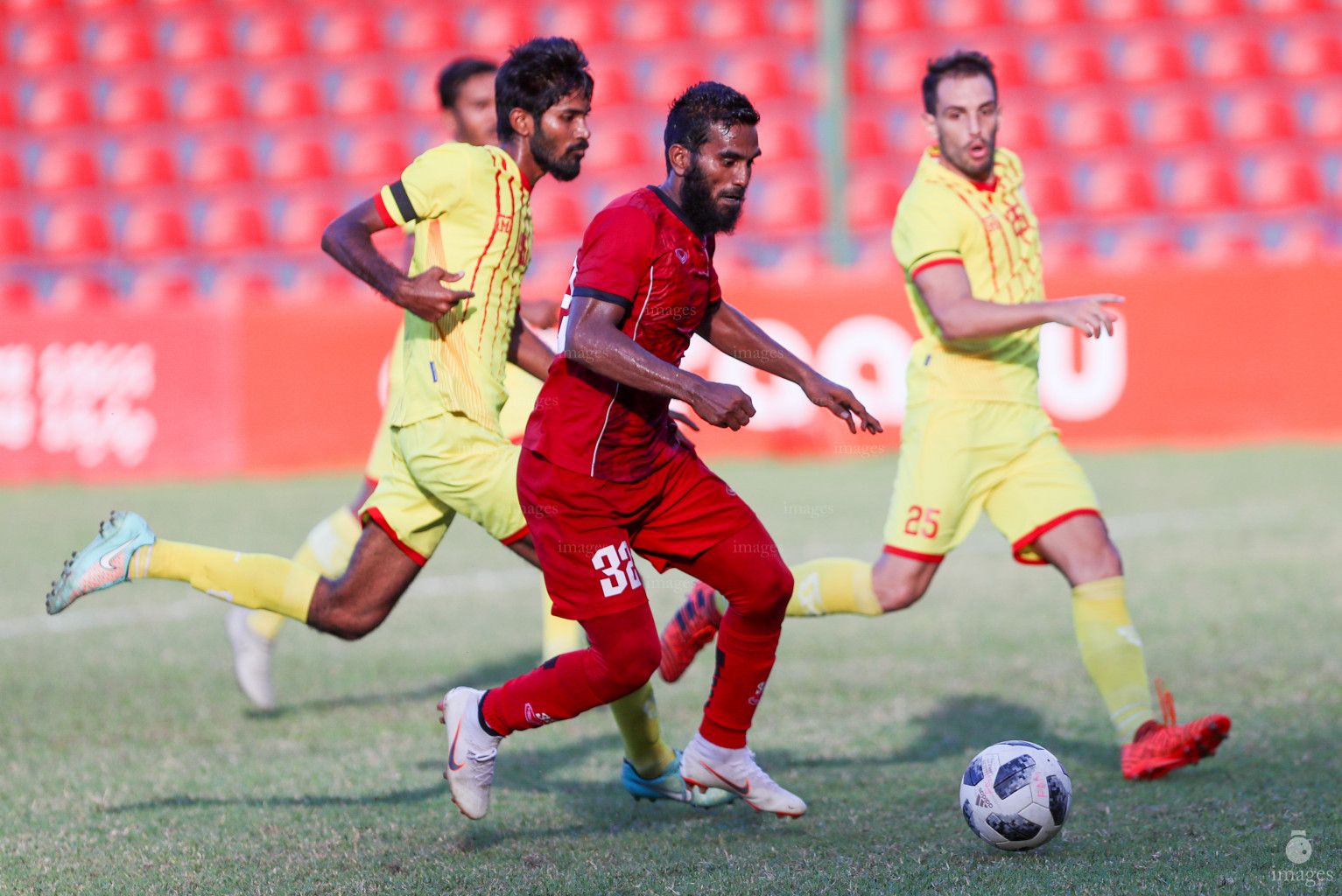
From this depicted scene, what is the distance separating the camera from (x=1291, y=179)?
14344 millimetres

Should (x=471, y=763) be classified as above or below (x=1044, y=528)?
below

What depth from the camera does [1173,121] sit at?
581 inches

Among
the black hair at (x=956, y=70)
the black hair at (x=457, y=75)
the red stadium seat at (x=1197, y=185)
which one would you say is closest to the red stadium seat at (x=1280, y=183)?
the red stadium seat at (x=1197, y=185)

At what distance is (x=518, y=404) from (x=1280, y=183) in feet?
36.7

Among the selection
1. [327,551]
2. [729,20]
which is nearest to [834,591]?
[327,551]

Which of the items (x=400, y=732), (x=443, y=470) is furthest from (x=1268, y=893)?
(x=400, y=732)

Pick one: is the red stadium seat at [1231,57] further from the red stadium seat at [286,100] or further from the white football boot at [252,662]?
the white football boot at [252,662]

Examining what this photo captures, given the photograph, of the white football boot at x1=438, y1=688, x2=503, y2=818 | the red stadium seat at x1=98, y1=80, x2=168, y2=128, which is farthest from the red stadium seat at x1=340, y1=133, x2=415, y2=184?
the white football boot at x1=438, y1=688, x2=503, y2=818

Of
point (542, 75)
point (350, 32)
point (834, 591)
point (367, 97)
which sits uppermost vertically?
point (350, 32)

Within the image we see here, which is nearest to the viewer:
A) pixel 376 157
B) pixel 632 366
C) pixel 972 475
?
pixel 632 366

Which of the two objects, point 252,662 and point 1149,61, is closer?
point 252,662

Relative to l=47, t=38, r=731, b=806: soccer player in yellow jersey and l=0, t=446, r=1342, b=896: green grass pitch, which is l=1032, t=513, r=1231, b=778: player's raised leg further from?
l=47, t=38, r=731, b=806: soccer player in yellow jersey

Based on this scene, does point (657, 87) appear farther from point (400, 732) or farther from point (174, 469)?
point (400, 732)

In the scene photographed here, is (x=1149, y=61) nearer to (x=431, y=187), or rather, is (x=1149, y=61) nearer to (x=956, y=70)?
(x=956, y=70)
